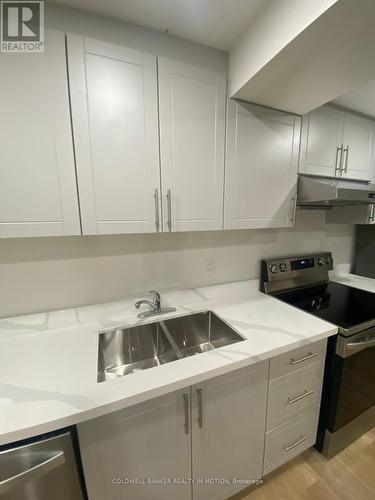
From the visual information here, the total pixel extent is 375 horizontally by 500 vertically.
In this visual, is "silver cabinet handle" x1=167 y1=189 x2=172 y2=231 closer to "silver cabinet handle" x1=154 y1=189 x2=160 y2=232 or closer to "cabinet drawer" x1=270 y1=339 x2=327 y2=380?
"silver cabinet handle" x1=154 y1=189 x2=160 y2=232

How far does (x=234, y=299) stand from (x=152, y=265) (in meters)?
0.63

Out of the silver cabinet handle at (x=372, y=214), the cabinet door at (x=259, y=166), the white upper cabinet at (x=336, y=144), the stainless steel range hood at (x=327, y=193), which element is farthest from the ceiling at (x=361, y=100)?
the silver cabinet handle at (x=372, y=214)

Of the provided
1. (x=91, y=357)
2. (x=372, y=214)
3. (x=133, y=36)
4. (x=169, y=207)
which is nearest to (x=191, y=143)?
(x=169, y=207)

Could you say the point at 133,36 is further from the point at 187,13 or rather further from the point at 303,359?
the point at 303,359

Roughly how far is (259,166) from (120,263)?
1047 mm

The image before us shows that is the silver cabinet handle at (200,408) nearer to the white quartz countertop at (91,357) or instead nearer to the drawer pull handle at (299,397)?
the white quartz countertop at (91,357)

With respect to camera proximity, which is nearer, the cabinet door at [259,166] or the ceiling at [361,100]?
the cabinet door at [259,166]

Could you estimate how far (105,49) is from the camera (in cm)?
89

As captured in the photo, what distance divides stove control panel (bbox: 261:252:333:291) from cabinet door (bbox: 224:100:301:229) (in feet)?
1.31

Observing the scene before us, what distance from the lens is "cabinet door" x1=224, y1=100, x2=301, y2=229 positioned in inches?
47.1

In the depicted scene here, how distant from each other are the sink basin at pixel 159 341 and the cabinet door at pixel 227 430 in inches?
8.6

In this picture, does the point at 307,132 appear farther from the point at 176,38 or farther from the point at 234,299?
the point at 234,299

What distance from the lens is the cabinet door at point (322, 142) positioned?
1.41m

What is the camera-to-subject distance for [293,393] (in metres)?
1.11
